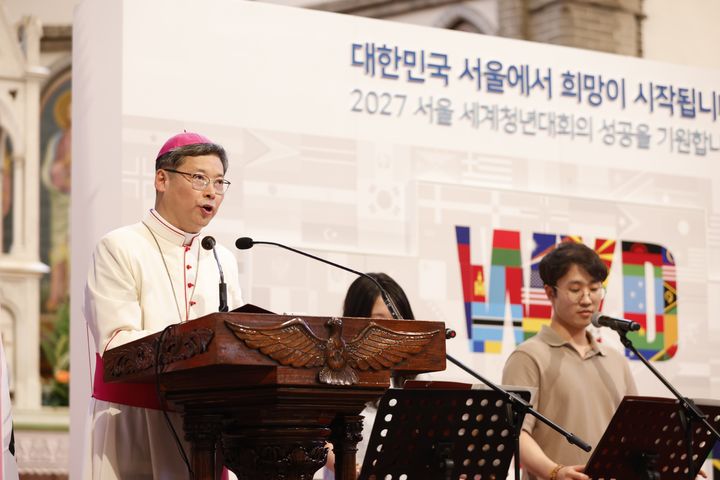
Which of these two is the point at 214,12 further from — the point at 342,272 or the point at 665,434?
the point at 665,434

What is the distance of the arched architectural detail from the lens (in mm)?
12078

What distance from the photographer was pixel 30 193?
12844 mm

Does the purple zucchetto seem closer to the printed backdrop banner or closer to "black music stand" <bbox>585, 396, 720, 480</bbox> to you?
"black music stand" <bbox>585, 396, 720, 480</bbox>

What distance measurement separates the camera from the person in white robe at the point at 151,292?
12.3ft

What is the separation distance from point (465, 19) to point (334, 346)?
31.3 feet

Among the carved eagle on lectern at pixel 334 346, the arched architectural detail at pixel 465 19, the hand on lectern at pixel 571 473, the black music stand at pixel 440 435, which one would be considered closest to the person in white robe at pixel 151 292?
the black music stand at pixel 440 435

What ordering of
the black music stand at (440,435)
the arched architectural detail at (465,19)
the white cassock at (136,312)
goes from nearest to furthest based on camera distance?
the white cassock at (136,312) → the black music stand at (440,435) → the arched architectural detail at (465,19)

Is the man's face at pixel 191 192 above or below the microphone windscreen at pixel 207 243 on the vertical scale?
above

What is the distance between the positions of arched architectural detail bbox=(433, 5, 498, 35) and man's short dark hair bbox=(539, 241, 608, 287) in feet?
23.5

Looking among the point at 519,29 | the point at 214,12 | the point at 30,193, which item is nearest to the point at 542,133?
the point at 214,12

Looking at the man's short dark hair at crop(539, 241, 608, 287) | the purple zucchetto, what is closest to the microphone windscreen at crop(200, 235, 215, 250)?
the purple zucchetto

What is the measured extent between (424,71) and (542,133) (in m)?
0.85

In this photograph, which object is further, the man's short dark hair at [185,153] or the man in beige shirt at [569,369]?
the man in beige shirt at [569,369]

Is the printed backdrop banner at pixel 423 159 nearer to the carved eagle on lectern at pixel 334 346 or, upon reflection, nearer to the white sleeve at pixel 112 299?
the white sleeve at pixel 112 299
